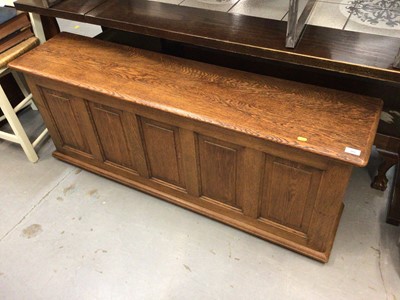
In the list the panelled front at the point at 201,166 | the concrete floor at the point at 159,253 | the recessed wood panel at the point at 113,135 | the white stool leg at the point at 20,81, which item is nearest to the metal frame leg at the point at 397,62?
the panelled front at the point at 201,166

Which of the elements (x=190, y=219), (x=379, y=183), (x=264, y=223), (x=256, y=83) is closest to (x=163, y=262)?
A: (x=190, y=219)

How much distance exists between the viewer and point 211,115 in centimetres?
137

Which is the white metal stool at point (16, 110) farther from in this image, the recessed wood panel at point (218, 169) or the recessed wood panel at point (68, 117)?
the recessed wood panel at point (218, 169)

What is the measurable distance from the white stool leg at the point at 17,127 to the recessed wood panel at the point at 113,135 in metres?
0.51

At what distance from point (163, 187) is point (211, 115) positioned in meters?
0.63

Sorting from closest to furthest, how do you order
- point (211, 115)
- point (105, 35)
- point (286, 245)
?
point (211, 115)
point (286, 245)
point (105, 35)

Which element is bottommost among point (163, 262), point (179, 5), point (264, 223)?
point (163, 262)

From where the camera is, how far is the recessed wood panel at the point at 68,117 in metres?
1.78

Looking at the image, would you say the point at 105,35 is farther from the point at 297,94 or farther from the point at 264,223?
the point at 264,223

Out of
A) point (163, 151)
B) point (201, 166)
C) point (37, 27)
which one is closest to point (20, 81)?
point (37, 27)

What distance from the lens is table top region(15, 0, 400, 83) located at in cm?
130

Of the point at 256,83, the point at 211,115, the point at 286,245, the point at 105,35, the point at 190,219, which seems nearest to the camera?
the point at 211,115

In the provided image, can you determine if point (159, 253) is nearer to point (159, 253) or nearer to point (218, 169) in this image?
point (159, 253)

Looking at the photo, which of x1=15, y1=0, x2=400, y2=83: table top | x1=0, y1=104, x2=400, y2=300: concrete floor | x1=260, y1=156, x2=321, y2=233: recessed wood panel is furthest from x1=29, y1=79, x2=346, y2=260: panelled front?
x1=15, y1=0, x2=400, y2=83: table top
